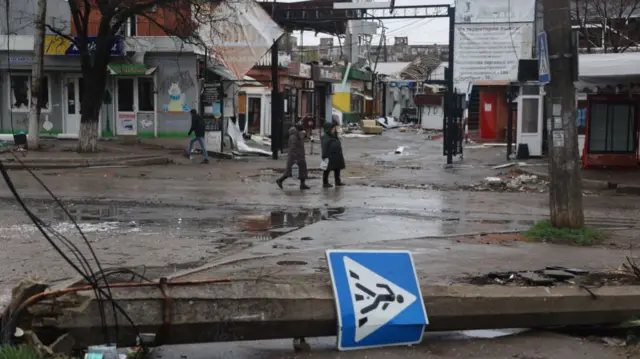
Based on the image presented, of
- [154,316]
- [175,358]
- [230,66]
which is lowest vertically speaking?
[175,358]

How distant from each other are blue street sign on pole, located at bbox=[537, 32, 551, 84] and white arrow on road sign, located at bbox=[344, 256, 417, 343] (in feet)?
15.6

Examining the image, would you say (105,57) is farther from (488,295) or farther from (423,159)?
(488,295)

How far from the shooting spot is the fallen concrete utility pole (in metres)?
5.27

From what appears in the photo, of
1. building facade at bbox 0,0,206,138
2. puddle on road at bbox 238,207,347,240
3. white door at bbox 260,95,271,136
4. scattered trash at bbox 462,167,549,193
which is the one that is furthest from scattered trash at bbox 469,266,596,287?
white door at bbox 260,95,271,136

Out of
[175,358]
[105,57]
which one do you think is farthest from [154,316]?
[105,57]

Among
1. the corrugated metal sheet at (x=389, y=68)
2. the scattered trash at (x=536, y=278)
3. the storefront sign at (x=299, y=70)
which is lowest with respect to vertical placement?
the scattered trash at (x=536, y=278)

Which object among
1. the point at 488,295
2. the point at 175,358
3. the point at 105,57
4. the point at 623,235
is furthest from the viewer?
the point at 105,57

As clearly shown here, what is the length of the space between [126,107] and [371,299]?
25.6 m

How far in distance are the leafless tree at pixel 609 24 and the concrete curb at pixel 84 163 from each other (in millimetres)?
15206

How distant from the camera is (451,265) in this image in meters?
8.02

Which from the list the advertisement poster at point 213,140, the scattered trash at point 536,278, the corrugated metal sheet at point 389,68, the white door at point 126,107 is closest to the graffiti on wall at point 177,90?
the white door at point 126,107

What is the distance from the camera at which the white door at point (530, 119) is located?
2650 cm

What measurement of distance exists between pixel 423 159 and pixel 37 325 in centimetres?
2350

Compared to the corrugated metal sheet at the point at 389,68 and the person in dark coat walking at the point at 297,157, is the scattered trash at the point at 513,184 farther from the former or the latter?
the corrugated metal sheet at the point at 389,68
